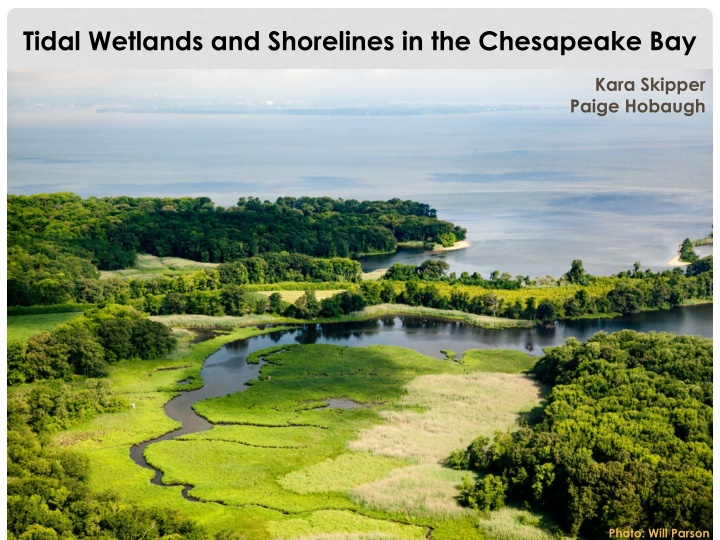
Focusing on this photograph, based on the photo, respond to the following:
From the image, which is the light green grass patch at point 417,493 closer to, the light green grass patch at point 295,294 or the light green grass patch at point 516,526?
the light green grass patch at point 516,526

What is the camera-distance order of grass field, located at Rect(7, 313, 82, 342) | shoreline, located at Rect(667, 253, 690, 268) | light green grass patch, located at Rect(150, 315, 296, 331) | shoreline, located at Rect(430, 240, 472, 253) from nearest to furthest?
1. grass field, located at Rect(7, 313, 82, 342)
2. light green grass patch, located at Rect(150, 315, 296, 331)
3. shoreline, located at Rect(667, 253, 690, 268)
4. shoreline, located at Rect(430, 240, 472, 253)

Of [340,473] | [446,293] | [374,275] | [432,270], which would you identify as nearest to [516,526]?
[340,473]

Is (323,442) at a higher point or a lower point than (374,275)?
lower

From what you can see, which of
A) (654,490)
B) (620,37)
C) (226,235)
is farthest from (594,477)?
(226,235)

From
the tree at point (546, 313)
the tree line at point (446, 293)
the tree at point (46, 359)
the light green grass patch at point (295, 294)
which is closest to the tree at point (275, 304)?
the tree line at point (446, 293)

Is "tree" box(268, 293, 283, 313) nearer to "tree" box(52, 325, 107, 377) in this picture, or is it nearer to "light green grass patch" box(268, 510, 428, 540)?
"tree" box(52, 325, 107, 377)

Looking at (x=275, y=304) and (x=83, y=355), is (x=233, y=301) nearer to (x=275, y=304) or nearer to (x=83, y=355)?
(x=275, y=304)

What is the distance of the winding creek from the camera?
19281 mm

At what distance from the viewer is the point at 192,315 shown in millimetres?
21938

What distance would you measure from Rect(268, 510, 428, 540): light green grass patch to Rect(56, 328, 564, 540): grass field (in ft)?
0.08

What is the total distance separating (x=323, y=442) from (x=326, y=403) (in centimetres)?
194

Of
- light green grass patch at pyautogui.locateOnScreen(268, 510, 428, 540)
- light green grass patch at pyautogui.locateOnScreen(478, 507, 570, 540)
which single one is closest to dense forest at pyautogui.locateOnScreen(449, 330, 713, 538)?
light green grass patch at pyautogui.locateOnScreen(478, 507, 570, 540)

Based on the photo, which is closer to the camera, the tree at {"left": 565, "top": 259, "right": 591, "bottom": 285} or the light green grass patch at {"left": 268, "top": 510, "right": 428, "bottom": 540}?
the light green grass patch at {"left": 268, "top": 510, "right": 428, "bottom": 540}

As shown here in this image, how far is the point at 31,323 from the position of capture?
20.3 meters
